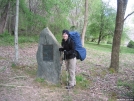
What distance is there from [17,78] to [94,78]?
329 cm

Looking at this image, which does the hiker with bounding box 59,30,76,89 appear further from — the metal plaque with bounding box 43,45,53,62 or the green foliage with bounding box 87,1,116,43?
the green foliage with bounding box 87,1,116,43

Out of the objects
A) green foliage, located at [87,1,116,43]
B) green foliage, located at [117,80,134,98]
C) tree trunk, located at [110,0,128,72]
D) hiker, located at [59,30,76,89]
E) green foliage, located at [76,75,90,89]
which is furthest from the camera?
green foliage, located at [87,1,116,43]

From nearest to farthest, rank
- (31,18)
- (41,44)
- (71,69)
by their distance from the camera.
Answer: (71,69)
(41,44)
(31,18)

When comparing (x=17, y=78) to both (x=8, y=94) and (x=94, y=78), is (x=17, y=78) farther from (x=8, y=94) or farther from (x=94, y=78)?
(x=94, y=78)

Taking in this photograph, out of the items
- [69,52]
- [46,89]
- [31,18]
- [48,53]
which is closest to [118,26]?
[69,52]

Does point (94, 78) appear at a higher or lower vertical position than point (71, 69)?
lower

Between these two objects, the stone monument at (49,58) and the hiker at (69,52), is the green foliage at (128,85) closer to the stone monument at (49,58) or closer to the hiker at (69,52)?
the hiker at (69,52)

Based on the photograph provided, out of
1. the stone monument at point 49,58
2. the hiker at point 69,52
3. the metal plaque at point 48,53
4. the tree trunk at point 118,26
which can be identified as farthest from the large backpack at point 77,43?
the tree trunk at point 118,26

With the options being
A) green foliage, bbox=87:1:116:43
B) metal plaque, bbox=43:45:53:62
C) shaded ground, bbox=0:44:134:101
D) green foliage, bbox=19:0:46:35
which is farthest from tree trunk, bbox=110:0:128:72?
green foliage, bbox=87:1:116:43

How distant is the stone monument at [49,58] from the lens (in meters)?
7.21

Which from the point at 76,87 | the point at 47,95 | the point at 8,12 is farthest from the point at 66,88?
the point at 8,12

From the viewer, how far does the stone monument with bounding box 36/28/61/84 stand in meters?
7.21

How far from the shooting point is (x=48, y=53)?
7.30 m

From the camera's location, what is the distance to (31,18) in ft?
64.0
